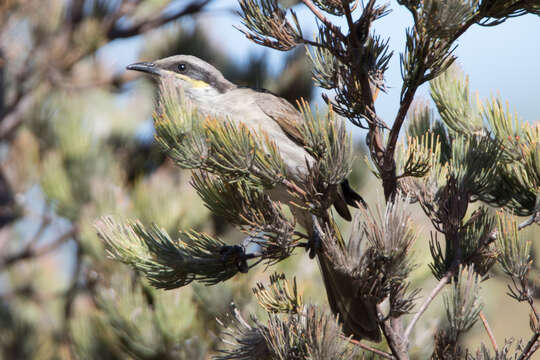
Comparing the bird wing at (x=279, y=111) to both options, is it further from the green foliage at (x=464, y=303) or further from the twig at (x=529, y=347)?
the twig at (x=529, y=347)

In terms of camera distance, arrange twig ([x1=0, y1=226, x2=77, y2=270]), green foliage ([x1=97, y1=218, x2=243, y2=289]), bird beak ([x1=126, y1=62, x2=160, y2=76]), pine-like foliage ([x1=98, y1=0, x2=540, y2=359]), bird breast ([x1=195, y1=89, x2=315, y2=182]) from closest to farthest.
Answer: pine-like foliage ([x1=98, y1=0, x2=540, y2=359]) < green foliage ([x1=97, y1=218, x2=243, y2=289]) < bird breast ([x1=195, y1=89, x2=315, y2=182]) < bird beak ([x1=126, y1=62, x2=160, y2=76]) < twig ([x1=0, y1=226, x2=77, y2=270])

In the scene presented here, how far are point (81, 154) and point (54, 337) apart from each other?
1272mm

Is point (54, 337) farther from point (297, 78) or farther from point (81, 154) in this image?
point (297, 78)

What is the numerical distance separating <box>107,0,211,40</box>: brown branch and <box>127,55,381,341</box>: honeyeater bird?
5.02ft

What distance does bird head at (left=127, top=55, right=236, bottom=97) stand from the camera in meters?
2.42

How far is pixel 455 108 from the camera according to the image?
65.5 inches

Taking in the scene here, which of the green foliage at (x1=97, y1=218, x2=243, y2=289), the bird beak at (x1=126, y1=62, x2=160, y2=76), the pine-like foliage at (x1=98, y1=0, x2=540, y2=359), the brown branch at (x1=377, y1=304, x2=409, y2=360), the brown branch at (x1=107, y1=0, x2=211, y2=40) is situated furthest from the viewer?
the brown branch at (x1=107, y1=0, x2=211, y2=40)

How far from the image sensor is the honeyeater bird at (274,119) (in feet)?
5.26

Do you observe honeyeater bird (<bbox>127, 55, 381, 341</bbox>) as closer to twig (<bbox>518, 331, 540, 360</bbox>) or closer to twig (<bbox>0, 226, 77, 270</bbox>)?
twig (<bbox>518, 331, 540, 360</bbox>)

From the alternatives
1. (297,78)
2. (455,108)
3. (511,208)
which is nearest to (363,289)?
(511,208)

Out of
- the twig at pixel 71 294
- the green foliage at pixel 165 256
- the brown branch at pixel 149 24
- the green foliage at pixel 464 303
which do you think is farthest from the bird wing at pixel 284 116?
the twig at pixel 71 294

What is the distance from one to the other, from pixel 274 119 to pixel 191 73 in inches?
20.6

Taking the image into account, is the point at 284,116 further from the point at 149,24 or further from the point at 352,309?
the point at 149,24

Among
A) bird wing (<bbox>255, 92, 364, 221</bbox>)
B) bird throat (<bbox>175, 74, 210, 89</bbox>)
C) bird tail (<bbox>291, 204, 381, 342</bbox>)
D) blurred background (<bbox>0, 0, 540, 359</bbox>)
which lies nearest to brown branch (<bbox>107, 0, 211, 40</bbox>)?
blurred background (<bbox>0, 0, 540, 359</bbox>)
